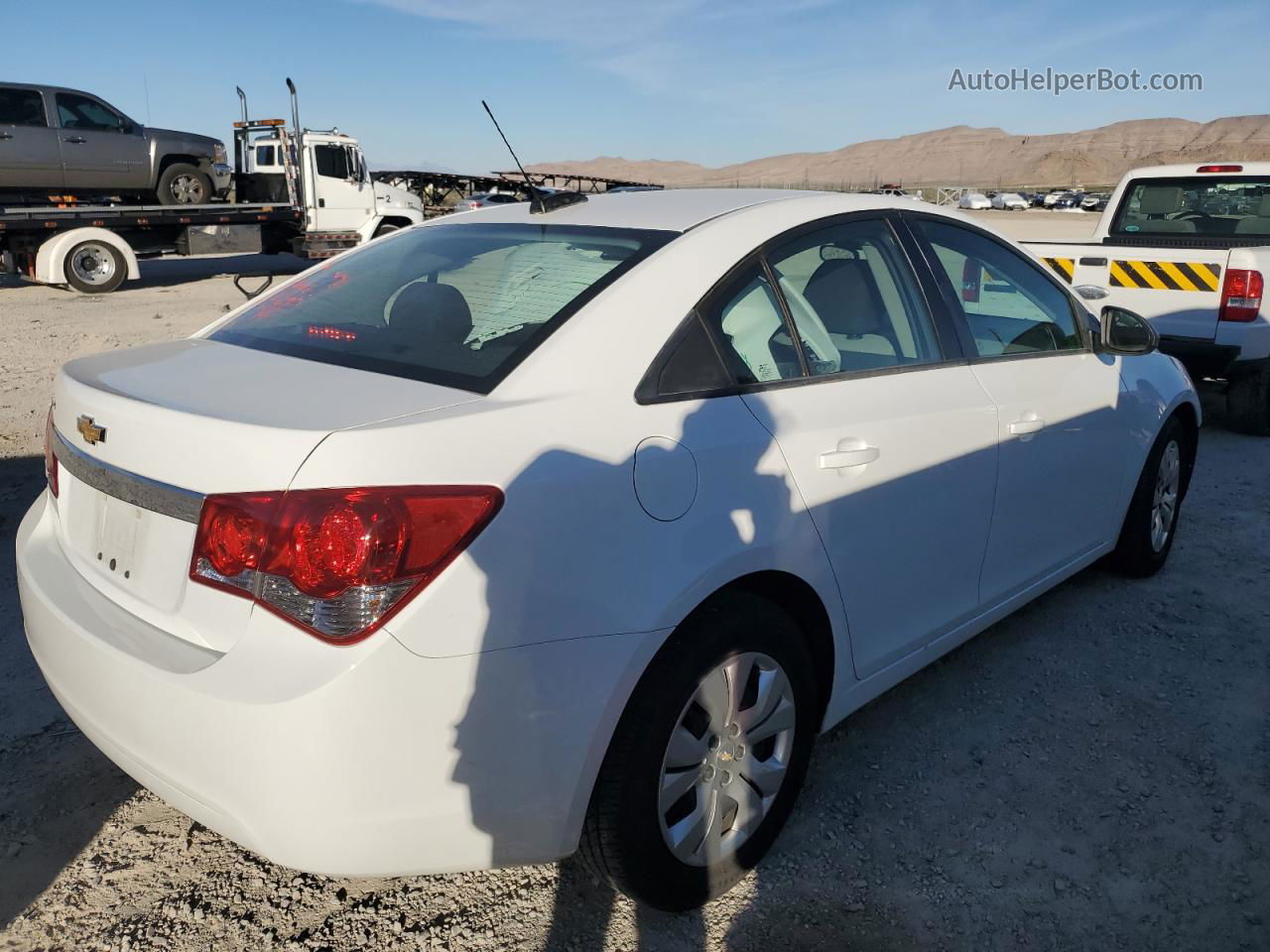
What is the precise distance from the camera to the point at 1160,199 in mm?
8508

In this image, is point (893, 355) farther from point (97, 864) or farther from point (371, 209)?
point (371, 209)

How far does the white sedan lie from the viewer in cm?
180

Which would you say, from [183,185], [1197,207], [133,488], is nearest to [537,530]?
[133,488]

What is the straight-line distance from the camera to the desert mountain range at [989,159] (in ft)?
445

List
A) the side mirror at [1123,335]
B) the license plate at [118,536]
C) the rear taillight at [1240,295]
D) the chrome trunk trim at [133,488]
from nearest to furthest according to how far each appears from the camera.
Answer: the chrome trunk trim at [133,488] < the license plate at [118,536] < the side mirror at [1123,335] < the rear taillight at [1240,295]

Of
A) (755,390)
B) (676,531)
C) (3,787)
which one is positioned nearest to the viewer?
(676,531)

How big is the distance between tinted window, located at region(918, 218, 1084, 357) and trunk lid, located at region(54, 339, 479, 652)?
75.3 inches

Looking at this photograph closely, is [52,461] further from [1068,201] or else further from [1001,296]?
[1068,201]

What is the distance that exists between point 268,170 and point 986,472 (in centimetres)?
1963

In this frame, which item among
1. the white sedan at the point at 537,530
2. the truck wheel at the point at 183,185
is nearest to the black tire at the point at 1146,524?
the white sedan at the point at 537,530

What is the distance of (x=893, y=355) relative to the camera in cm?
292

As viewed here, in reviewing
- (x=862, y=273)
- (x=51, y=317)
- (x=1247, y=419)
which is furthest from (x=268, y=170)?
(x=862, y=273)

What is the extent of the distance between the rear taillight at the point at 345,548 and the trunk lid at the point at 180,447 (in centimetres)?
6

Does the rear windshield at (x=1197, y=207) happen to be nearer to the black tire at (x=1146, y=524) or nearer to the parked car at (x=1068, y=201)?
the black tire at (x=1146, y=524)
